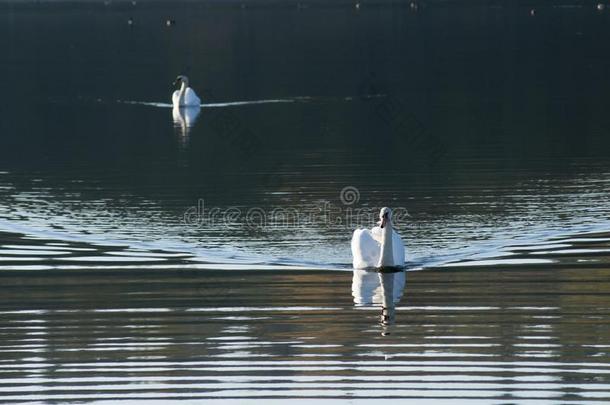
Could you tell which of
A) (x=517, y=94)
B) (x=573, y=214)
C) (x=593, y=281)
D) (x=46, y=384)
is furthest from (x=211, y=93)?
(x=46, y=384)

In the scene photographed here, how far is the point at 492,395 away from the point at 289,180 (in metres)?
18.7

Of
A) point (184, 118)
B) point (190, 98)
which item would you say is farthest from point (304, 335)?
point (190, 98)

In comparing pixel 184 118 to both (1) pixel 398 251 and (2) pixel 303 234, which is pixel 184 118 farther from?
(1) pixel 398 251

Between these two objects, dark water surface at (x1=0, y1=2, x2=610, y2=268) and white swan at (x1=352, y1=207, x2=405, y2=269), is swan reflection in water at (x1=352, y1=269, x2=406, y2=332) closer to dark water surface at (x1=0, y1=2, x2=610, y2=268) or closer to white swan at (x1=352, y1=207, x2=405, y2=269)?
white swan at (x1=352, y1=207, x2=405, y2=269)

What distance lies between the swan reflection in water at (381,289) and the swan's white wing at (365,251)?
0.15 meters

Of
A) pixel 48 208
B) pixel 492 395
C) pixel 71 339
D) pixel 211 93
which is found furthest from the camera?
pixel 211 93

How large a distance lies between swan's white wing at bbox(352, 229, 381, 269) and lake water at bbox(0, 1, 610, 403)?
1.11ft

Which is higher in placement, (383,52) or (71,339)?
(383,52)

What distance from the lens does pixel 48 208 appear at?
30.2 m

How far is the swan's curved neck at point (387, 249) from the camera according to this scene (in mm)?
22938

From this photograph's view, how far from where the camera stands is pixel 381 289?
21.7 meters

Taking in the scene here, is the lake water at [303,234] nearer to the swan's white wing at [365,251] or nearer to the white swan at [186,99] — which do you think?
the swan's white wing at [365,251]

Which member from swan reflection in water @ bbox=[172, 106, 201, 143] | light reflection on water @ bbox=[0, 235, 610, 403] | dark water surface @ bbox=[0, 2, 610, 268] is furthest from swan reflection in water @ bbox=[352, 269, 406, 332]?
swan reflection in water @ bbox=[172, 106, 201, 143]

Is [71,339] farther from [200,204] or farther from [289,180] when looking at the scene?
[289,180]
